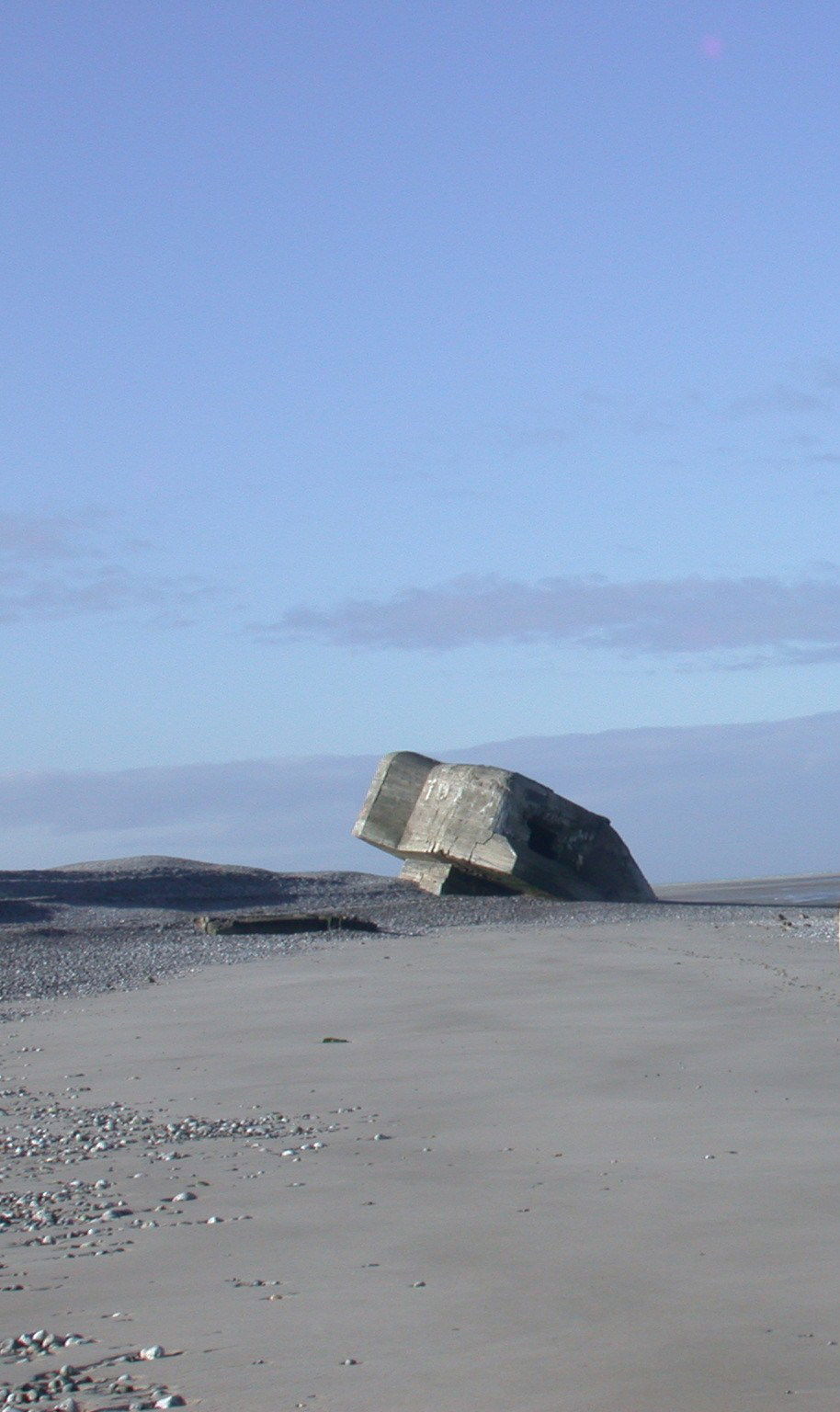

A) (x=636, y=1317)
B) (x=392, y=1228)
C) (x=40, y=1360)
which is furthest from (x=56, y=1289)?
(x=636, y=1317)

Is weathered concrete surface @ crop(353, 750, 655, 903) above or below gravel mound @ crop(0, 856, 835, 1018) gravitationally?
above

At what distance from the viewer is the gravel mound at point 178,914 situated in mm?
11594

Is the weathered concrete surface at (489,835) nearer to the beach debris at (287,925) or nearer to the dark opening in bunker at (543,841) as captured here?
the dark opening in bunker at (543,841)

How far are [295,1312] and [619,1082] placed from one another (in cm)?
279

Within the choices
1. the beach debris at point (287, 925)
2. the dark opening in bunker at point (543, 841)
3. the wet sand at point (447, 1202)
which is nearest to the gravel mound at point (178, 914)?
the beach debris at point (287, 925)

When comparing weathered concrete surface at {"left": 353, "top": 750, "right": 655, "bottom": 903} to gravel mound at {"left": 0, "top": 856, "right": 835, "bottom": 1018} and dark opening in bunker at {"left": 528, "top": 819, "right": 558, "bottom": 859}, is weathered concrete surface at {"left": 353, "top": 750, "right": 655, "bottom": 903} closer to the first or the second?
dark opening in bunker at {"left": 528, "top": 819, "right": 558, "bottom": 859}

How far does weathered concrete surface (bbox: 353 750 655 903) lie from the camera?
16766 millimetres

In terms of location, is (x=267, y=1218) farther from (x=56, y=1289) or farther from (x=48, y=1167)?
(x=48, y=1167)

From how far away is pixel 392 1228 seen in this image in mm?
3791

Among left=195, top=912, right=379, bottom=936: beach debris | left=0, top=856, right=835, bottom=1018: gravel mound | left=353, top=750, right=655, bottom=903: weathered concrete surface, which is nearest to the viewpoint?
left=0, top=856, right=835, bottom=1018: gravel mound

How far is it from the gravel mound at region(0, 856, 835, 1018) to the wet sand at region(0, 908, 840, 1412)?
329 cm

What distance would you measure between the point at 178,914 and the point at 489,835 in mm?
3525

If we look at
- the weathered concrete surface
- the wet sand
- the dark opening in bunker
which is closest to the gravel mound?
the weathered concrete surface

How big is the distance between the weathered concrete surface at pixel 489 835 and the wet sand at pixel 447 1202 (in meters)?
8.38
